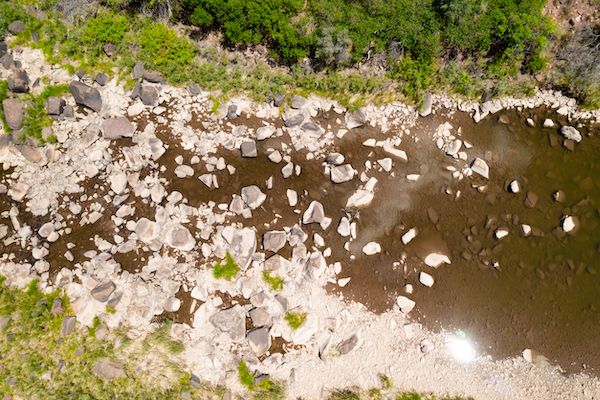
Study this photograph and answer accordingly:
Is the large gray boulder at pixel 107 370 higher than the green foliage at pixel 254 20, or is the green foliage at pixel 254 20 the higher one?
the green foliage at pixel 254 20

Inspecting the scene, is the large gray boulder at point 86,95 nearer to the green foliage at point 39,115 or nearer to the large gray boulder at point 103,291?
the green foliage at point 39,115

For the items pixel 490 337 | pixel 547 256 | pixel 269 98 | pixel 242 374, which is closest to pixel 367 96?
pixel 269 98

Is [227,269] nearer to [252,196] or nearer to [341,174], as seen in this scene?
[252,196]

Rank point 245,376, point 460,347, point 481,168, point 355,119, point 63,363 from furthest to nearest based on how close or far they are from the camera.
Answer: point 355,119 < point 481,168 < point 460,347 < point 245,376 < point 63,363

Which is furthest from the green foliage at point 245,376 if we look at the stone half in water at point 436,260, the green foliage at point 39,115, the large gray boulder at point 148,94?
the green foliage at point 39,115

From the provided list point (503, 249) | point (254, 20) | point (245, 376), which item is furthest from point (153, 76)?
point (503, 249)

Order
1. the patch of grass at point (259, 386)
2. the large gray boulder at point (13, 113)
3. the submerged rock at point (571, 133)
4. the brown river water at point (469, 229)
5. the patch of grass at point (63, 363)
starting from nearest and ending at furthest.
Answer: the patch of grass at point (63, 363), the patch of grass at point (259, 386), the brown river water at point (469, 229), the large gray boulder at point (13, 113), the submerged rock at point (571, 133)
